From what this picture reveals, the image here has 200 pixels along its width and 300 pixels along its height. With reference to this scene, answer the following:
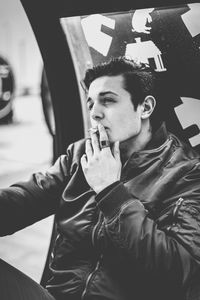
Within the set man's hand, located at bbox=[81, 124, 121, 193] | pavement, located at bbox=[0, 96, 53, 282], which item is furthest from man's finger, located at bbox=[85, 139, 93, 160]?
pavement, located at bbox=[0, 96, 53, 282]

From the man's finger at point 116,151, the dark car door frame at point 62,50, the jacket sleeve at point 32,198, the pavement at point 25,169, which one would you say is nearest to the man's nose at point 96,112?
the man's finger at point 116,151

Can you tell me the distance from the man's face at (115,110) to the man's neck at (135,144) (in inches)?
1.0

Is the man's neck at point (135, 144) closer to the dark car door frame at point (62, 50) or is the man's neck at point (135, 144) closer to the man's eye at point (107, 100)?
the man's eye at point (107, 100)

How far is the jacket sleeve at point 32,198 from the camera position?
141 cm

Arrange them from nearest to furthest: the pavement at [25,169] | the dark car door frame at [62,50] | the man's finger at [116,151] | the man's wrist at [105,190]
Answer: the man's wrist at [105,190] < the man's finger at [116,151] < the dark car door frame at [62,50] < the pavement at [25,169]

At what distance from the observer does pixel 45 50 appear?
5.59 ft

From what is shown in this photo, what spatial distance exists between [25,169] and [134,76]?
3999 millimetres

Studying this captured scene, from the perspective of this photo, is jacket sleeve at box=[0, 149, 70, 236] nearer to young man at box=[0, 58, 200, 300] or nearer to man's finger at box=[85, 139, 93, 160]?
young man at box=[0, 58, 200, 300]

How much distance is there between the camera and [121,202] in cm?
111

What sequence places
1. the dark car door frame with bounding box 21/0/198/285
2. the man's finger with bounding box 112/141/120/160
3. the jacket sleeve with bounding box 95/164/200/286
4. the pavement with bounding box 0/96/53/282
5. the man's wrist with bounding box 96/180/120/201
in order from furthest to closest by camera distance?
the pavement with bounding box 0/96/53/282, the dark car door frame with bounding box 21/0/198/285, the man's finger with bounding box 112/141/120/160, the man's wrist with bounding box 96/180/120/201, the jacket sleeve with bounding box 95/164/200/286

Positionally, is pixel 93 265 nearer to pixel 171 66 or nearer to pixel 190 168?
pixel 190 168

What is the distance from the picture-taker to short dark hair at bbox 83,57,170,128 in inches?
54.4

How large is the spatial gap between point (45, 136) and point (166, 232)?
799 centimetres

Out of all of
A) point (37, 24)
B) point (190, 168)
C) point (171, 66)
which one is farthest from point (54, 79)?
point (190, 168)
